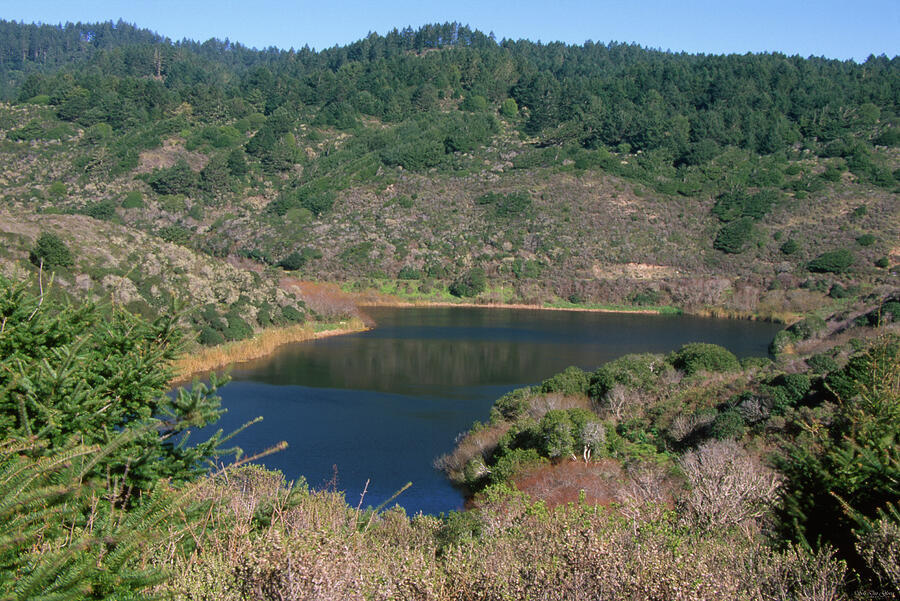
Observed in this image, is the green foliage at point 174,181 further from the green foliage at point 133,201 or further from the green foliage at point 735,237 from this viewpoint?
the green foliage at point 735,237

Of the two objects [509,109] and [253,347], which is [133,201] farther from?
[509,109]

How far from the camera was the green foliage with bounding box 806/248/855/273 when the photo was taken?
6044cm

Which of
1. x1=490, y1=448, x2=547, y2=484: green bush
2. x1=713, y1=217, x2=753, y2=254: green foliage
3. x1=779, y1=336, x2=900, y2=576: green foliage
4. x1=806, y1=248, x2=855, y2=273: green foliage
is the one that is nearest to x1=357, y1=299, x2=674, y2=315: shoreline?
x1=713, y1=217, x2=753, y2=254: green foliage

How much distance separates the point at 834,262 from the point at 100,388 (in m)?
61.6

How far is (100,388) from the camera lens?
9844 mm

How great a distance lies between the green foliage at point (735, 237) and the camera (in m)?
67.3

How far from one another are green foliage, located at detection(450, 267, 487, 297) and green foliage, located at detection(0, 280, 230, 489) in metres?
52.6

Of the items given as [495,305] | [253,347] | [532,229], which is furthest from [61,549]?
[532,229]

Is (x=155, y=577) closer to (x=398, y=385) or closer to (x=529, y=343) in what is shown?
(x=398, y=385)

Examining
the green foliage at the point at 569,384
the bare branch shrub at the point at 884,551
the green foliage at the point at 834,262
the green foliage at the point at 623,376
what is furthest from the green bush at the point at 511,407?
the green foliage at the point at 834,262

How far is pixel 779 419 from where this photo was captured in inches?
795

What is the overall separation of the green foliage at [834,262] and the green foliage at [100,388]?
5957cm

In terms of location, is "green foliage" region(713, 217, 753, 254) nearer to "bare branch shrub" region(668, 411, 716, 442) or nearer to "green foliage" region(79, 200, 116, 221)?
"bare branch shrub" region(668, 411, 716, 442)

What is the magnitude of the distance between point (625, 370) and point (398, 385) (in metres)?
10.2
